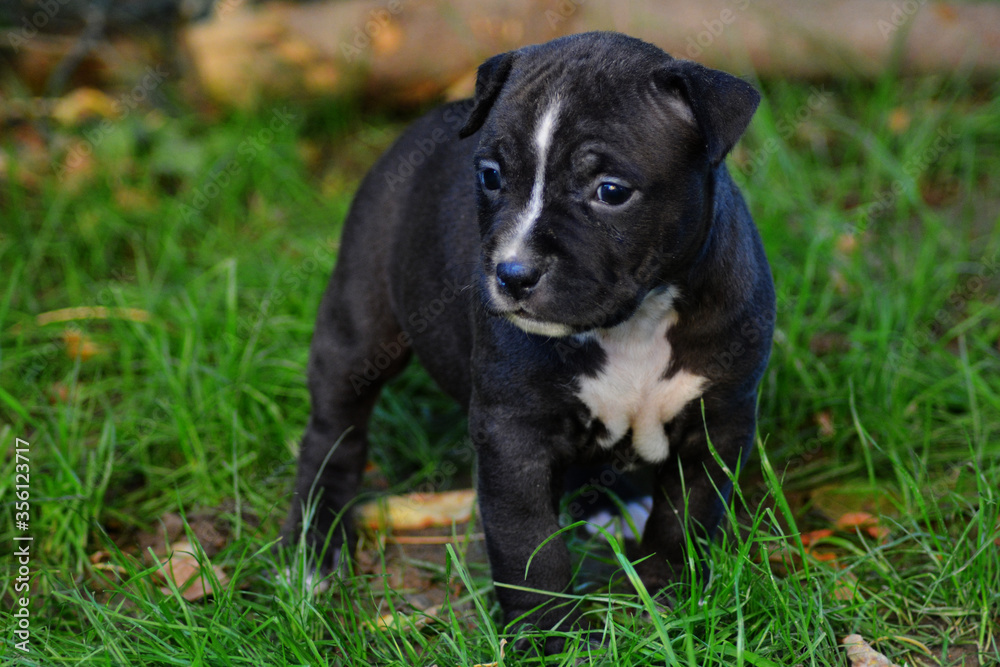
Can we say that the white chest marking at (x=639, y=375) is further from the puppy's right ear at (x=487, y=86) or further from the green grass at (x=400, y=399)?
the puppy's right ear at (x=487, y=86)

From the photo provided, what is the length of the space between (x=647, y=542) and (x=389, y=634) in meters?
0.99

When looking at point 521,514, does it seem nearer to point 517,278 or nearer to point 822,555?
point 517,278

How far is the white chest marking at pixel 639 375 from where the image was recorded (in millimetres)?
3412

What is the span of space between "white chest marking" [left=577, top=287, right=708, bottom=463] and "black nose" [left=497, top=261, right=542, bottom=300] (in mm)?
507

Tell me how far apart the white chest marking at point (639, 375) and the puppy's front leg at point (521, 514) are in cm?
24

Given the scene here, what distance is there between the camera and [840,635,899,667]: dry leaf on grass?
3.45 m

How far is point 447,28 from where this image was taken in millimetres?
7457

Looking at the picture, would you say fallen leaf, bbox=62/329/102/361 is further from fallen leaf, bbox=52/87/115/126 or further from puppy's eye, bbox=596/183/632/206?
puppy's eye, bbox=596/183/632/206

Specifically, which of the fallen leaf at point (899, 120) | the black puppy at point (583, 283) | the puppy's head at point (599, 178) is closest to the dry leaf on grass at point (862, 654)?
the black puppy at point (583, 283)

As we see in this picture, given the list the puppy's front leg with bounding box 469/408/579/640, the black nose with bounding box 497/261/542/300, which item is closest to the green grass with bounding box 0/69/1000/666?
the puppy's front leg with bounding box 469/408/579/640

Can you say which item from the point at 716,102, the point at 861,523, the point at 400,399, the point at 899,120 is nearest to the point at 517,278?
the point at 716,102

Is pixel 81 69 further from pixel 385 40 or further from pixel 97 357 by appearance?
pixel 97 357

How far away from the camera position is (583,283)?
3.03m

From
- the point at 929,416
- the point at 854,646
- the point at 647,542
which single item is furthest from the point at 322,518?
the point at 929,416
